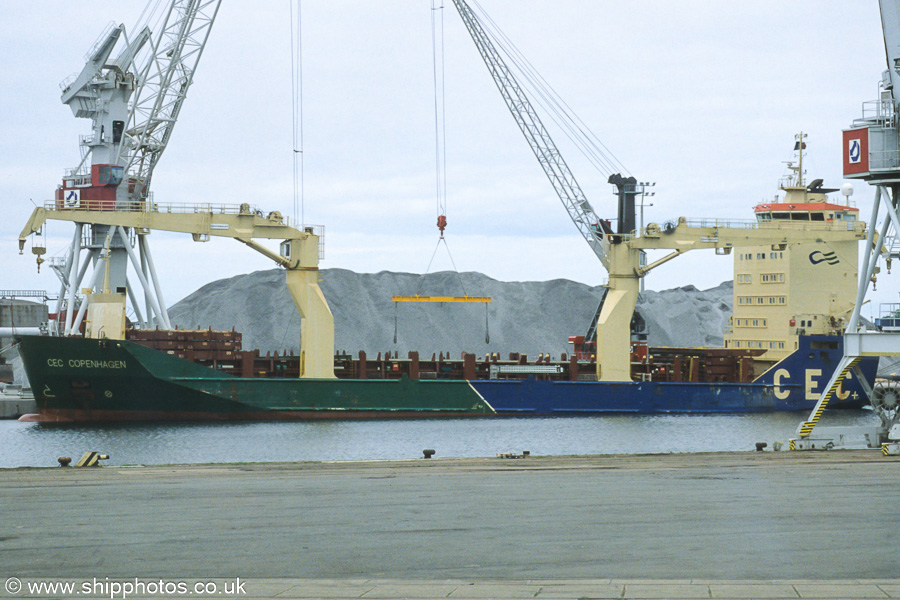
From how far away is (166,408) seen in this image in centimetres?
3203

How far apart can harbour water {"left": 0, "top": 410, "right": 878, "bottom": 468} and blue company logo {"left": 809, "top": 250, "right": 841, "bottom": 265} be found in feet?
25.5

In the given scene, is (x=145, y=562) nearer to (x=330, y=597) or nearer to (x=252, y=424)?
(x=330, y=597)

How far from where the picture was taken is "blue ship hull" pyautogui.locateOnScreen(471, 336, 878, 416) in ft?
117

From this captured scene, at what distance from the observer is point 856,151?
21.8 m

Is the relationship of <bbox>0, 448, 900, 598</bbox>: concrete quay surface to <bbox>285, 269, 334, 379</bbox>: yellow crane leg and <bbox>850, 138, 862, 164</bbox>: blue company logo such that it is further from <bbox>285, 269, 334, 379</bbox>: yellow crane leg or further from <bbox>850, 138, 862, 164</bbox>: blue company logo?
<bbox>285, 269, 334, 379</bbox>: yellow crane leg

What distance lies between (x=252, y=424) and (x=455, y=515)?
2253 cm

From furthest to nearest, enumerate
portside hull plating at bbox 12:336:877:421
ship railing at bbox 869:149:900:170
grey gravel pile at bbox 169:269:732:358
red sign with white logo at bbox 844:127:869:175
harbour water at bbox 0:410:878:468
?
grey gravel pile at bbox 169:269:732:358 < portside hull plating at bbox 12:336:877:421 < harbour water at bbox 0:410:878:468 < red sign with white logo at bbox 844:127:869:175 < ship railing at bbox 869:149:900:170

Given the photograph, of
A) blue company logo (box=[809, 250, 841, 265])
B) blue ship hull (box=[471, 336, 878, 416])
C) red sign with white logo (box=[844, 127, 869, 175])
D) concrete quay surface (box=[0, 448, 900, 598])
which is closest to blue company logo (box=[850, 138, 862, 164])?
red sign with white logo (box=[844, 127, 869, 175])

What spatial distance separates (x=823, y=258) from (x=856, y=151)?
1986 centimetres

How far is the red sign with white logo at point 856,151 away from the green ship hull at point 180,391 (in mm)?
17407

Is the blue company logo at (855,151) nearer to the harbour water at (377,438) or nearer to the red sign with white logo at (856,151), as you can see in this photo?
the red sign with white logo at (856,151)

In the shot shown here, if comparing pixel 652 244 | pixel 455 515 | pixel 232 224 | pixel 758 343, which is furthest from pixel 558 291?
pixel 455 515

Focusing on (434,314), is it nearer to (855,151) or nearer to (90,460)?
(855,151)

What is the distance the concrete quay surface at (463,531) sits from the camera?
7.61 metres
